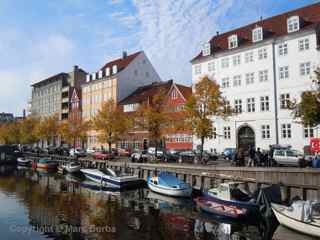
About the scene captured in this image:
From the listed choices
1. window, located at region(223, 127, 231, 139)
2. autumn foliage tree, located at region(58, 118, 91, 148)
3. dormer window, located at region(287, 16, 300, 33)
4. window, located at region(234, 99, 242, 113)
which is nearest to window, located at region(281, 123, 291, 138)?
window, located at region(234, 99, 242, 113)

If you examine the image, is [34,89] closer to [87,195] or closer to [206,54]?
[206,54]

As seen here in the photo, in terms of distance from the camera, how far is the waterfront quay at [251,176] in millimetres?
20438

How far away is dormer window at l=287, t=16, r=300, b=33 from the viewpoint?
40.2 metres

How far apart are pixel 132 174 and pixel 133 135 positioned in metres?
27.3

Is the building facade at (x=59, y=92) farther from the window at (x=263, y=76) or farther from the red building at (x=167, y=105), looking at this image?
the window at (x=263, y=76)

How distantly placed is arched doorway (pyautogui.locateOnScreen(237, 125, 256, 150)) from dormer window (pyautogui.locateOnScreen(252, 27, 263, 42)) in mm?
12328

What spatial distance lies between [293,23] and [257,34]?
5042 mm

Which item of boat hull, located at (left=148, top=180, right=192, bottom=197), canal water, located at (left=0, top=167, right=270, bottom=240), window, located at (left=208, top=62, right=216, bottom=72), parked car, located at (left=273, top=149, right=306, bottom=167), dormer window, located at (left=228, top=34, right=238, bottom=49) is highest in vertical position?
dormer window, located at (left=228, top=34, right=238, bottom=49)

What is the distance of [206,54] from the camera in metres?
50.8

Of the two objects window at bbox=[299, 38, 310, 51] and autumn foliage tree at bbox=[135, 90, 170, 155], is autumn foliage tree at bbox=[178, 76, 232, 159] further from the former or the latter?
window at bbox=[299, 38, 310, 51]

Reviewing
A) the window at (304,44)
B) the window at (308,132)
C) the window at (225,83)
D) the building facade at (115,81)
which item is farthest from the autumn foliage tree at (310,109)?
the building facade at (115,81)

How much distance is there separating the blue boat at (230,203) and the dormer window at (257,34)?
28.4m

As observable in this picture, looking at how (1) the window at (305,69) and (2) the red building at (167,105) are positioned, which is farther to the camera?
(2) the red building at (167,105)

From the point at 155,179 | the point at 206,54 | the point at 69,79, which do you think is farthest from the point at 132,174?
the point at 69,79
